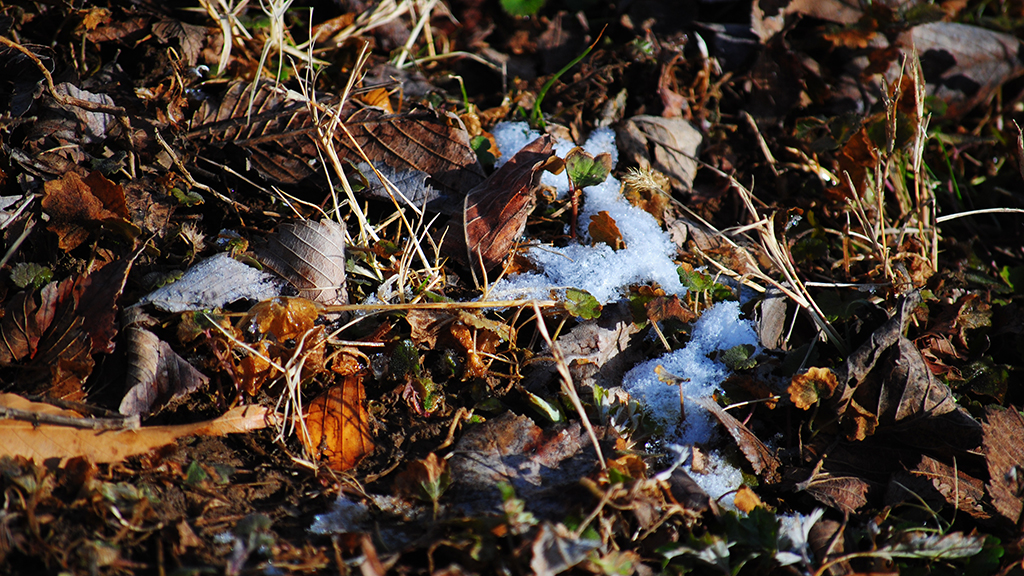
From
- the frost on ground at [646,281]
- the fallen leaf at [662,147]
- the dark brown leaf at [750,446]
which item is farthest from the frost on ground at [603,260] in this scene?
the dark brown leaf at [750,446]

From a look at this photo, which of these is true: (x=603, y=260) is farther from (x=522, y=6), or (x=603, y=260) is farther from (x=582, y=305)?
(x=522, y=6)

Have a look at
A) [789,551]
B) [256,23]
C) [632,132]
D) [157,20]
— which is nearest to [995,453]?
[789,551]

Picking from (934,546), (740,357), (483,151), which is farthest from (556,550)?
(483,151)

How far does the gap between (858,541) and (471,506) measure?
3.34 feet

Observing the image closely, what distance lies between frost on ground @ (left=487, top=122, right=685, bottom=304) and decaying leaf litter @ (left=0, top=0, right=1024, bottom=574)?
0.4 inches

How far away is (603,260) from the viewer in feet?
6.28

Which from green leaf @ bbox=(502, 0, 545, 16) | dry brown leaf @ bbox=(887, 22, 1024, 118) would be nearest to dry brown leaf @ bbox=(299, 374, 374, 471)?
green leaf @ bbox=(502, 0, 545, 16)

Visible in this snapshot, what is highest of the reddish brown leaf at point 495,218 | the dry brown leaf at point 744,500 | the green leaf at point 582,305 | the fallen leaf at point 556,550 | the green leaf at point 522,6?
the green leaf at point 522,6

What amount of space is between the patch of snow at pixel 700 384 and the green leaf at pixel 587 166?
575mm

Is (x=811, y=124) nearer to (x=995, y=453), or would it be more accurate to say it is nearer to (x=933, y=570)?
(x=995, y=453)

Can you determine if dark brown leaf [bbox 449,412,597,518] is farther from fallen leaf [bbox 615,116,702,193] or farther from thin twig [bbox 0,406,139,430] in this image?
fallen leaf [bbox 615,116,702,193]

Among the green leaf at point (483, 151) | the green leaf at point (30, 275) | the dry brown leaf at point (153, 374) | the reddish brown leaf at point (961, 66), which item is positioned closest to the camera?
the dry brown leaf at point (153, 374)

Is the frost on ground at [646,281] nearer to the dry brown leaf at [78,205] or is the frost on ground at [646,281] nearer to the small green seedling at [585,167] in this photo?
the small green seedling at [585,167]

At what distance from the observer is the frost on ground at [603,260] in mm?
1854
